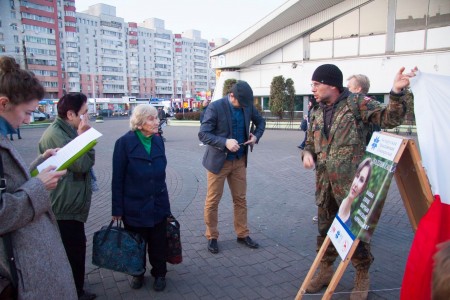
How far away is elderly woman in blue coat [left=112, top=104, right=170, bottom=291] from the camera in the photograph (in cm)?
329

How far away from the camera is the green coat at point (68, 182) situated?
9.39ft

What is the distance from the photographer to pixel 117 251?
10.4 feet

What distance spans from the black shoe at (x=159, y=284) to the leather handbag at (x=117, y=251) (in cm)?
35

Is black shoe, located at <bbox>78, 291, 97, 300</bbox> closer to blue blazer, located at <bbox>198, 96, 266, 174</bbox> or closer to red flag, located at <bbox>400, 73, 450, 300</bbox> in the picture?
blue blazer, located at <bbox>198, 96, 266, 174</bbox>

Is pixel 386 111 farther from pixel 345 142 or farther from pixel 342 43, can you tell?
pixel 342 43

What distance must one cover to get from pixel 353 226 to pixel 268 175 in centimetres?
622

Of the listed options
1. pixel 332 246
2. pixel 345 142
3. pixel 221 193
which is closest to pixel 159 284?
pixel 221 193

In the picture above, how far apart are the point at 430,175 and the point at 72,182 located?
279cm

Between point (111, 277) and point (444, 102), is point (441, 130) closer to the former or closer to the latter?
point (444, 102)

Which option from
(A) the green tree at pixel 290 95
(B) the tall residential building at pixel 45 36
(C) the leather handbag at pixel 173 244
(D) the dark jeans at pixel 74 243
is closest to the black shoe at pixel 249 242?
(C) the leather handbag at pixel 173 244

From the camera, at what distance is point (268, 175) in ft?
28.8

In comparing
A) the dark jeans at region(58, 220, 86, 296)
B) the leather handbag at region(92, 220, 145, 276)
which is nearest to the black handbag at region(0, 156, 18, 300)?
the dark jeans at region(58, 220, 86, 296)

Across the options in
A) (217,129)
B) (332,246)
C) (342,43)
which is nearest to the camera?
(332,246)

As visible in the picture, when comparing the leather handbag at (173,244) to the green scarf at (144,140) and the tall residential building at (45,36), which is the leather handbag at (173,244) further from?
the tall residential building at (45,36)
